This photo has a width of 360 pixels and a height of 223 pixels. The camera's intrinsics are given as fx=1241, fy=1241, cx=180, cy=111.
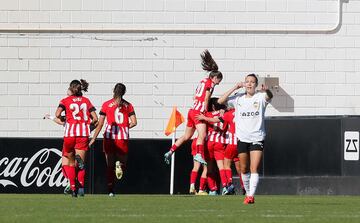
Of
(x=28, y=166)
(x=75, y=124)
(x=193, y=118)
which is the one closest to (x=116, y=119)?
(x=75, y=124)

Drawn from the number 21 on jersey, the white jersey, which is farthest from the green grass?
the number 21 on jersey

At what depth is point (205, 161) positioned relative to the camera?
73.4 ft

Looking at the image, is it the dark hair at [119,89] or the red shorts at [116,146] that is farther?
the red shorts at [116,146]

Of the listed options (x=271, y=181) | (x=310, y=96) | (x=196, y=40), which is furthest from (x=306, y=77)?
(x=271, y=181)

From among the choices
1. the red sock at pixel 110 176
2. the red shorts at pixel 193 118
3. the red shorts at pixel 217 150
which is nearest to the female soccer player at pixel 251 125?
the red sock at pixel 110 176

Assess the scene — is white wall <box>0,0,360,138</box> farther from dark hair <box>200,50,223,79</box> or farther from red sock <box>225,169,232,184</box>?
red sock <box>225,169,232,184</box>

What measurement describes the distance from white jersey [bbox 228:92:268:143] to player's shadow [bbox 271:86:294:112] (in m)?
12.2

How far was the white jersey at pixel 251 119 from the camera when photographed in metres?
16.6

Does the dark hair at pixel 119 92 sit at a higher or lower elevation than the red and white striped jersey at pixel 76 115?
higher

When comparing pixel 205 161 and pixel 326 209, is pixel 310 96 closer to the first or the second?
pixel 205 161

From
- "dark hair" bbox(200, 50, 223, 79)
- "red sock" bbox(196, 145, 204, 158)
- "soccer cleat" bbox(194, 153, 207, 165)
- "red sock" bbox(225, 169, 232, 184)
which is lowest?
"red sock" bbox(225, 169, 232, 184)

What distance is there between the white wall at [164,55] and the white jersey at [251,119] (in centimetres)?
1185

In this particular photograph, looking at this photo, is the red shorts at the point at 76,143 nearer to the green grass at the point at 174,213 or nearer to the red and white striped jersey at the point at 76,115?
the red and white striped jersey at the point at 76,115

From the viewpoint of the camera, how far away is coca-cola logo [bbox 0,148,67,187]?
2566 cm
